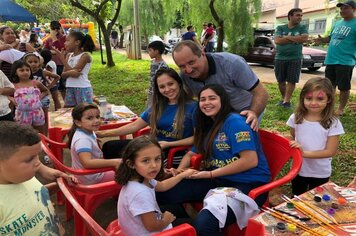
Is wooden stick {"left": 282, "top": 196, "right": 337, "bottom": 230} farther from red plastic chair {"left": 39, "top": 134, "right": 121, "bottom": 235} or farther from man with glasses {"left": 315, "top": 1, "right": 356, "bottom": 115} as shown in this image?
man with glasses {"left": 315, "top": 1, "right": 356, "bottom": 115}

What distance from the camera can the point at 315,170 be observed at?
2.49 metres

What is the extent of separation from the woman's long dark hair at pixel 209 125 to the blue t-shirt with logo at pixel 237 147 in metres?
0.04

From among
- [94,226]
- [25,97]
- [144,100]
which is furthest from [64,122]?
[144,100]

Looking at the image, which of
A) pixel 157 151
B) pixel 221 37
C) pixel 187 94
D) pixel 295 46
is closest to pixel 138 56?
pixel 221 37

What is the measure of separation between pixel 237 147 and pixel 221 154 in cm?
17

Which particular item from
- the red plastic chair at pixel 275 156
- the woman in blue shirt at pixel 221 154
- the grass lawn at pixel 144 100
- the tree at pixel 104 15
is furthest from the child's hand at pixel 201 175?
the tree at pixel 104 15

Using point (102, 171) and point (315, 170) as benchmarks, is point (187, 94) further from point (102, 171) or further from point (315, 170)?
point (315, 170)

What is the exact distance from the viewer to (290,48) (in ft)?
Result: 20.6

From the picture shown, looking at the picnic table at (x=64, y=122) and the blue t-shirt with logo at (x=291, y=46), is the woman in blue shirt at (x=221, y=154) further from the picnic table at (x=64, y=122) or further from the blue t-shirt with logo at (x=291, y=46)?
the blue t-shirt with logo at (x=291, y=46)

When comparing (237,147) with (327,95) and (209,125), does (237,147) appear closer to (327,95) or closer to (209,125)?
(209,125)

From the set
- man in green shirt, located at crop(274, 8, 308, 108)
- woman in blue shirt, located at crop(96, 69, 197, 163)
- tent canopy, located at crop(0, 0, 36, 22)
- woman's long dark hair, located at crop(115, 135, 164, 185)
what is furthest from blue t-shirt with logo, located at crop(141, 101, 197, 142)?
tent canopy, located at crop(0, 0, 36, 22)

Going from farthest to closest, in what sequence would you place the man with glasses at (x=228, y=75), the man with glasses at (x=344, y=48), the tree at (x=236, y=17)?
the tree at (x=236, y=17) → the man with glasses at (x=344, y=48) → the man with glasses at (x=228, y=75)

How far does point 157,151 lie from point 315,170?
130 centimetres

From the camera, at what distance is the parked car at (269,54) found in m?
11.7
